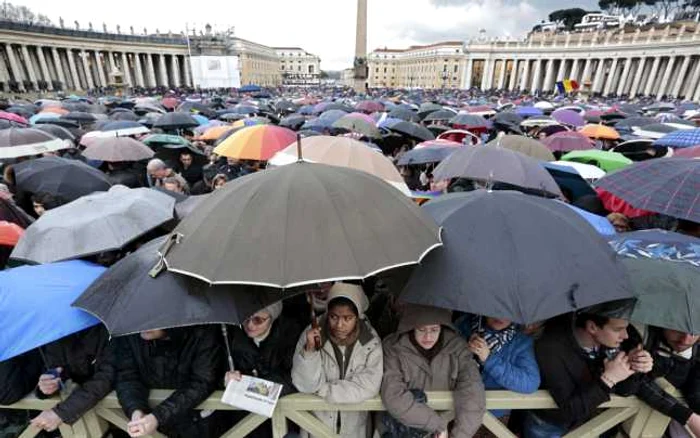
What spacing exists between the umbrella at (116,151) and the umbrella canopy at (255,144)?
1.72 meters

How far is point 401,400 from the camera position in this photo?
2303 mm

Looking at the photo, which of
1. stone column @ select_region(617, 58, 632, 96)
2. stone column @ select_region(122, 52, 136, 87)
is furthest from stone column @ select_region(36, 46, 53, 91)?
stone column @ select_region(617, 58, 632, 96)

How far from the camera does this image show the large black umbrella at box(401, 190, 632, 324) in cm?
204

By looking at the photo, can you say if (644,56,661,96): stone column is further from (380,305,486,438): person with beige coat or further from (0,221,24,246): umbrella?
(0,221,24,246): umbrella

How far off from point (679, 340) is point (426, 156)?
4544 mm

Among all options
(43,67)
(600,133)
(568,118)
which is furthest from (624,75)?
(43,67)

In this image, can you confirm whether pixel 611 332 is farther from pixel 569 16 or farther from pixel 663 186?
pixel 569 16

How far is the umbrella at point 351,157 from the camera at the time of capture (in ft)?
14.1

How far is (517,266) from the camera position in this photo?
215 centimetres

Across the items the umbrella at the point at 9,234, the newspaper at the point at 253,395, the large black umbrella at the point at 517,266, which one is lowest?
the newspaper at the point at 253,395

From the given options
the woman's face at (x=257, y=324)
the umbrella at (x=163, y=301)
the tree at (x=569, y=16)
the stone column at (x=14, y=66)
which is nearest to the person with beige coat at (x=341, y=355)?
the woman's face at (x=257, y=324)

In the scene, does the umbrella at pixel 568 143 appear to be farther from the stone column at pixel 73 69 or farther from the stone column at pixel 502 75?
the stone column at pixel 502 75

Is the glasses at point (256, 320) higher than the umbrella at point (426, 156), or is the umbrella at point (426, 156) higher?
the umbrella at point (426, 156)

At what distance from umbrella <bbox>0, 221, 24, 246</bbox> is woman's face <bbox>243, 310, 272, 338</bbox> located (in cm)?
281
